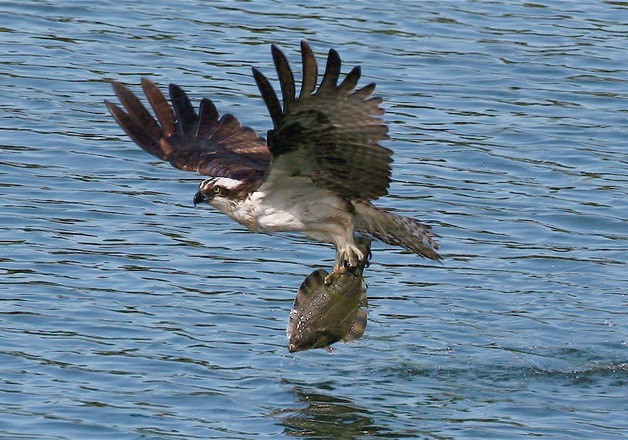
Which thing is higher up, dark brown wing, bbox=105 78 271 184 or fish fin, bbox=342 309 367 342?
dark brown wing, bbox=105 78 271 184

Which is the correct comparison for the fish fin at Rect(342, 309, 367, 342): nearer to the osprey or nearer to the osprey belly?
the osprey

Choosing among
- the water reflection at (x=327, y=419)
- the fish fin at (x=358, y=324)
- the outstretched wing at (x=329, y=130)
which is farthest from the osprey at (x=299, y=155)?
the water reflection at (x=327, y=419)

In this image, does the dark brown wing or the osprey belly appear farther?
the dark brown wing

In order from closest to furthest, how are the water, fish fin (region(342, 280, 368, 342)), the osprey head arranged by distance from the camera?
the water, the osprey head, fish fin (region(342, 280, 368, 342))

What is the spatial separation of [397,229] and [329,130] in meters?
1.26

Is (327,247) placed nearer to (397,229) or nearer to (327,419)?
(397,229)

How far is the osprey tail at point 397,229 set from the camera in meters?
9.11

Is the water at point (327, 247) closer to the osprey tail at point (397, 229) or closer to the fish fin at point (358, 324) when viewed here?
the fish fin at point (358, 324)

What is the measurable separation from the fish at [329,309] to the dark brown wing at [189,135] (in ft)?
2.34

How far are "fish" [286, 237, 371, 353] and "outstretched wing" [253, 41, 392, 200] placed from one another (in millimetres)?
764

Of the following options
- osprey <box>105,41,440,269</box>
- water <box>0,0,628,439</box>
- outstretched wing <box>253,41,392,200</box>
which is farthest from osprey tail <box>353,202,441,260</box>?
water <box>0,0,628,439</box>

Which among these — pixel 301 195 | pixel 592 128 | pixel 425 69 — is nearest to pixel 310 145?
pixel 301 195

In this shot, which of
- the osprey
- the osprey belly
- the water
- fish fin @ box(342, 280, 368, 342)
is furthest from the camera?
fish fin @ box(342, 280, 368, 342)

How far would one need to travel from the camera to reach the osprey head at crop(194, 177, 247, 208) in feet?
29.8
